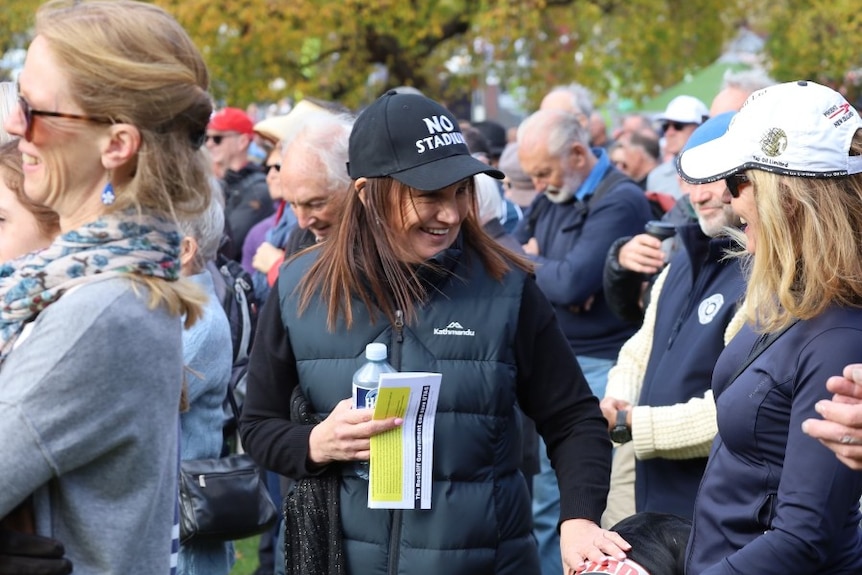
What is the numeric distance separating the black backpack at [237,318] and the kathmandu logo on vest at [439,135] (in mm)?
1838

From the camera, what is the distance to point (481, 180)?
16.8 feet

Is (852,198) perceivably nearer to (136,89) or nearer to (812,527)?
(812,527)

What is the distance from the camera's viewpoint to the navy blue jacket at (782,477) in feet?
7.66

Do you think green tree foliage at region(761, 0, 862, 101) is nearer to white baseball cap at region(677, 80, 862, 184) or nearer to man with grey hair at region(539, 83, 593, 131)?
man with grey hair at region(539, 83, 593, 131)

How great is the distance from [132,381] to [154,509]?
0.26 metres

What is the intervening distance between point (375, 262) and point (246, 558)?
443cm

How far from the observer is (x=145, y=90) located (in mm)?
1930

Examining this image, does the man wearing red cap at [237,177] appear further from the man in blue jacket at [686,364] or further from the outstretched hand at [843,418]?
the outstretched hand at [843,418]

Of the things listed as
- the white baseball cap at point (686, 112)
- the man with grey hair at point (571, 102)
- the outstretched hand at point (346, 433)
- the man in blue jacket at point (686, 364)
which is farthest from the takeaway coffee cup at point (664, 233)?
the man with grey hair at point (571, 102)

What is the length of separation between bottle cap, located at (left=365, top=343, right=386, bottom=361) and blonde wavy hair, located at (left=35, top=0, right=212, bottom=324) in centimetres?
84

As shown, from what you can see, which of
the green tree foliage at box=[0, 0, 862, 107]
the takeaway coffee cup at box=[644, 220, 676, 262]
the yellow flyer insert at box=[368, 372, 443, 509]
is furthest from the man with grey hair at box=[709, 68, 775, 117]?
the green tree foliage at box=[0, 0, 862, 107]

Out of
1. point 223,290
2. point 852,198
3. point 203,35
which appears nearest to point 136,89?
point 852,198

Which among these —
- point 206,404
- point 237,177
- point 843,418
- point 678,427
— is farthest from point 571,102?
point 843,418

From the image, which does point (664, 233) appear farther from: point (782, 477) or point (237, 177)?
point (237, 177)
